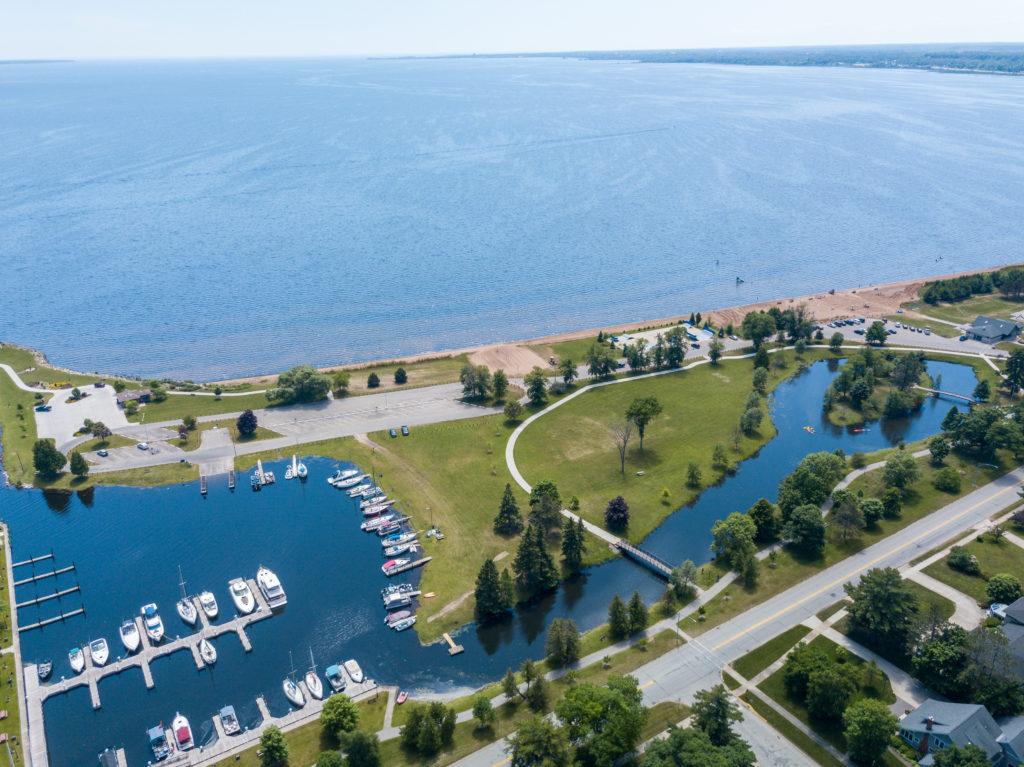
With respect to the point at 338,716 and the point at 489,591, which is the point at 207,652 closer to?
the point at 338,716

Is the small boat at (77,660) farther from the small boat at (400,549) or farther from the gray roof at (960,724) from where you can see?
the gray roof at (960,724)

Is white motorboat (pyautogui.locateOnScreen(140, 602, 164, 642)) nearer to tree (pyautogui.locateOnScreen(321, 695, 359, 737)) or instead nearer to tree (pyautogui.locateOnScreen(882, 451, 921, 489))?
tree (pyautogui.locateOnScreen(321, 695, 359, 737))

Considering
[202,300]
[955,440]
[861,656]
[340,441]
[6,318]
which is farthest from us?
[202,300]

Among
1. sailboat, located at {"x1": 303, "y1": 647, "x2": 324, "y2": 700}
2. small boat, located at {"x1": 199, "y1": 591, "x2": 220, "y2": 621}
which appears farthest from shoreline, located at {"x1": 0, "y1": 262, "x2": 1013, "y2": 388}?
sailboat, located at {"x1": 303, "y1": 647, "x2": 324, "y2": 700}

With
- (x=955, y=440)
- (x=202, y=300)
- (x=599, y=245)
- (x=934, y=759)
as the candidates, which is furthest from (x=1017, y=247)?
(x=202, y=300)

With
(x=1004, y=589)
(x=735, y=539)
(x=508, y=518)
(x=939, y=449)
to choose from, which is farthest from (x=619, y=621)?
(x=939, y=449)

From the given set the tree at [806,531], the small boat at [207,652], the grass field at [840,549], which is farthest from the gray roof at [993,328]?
the small boat at [207,652]

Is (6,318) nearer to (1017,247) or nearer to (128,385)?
(128,385)
